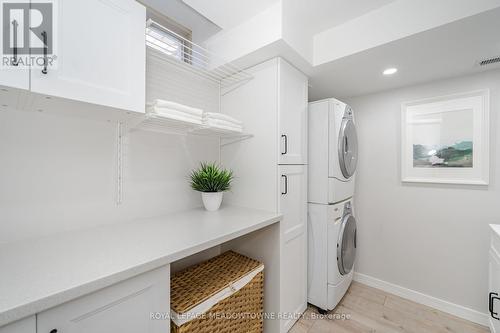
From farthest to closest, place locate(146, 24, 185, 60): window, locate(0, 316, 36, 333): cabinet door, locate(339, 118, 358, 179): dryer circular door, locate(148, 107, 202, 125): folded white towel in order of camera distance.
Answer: locate(339, 118, 358, 179): dryer circular door
locate(146, 24, 185, 60): window
locate(148, 107, 202, 125): folded white towel
locate(0, 316, 36, 333): cabinet door

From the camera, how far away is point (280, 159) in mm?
1567

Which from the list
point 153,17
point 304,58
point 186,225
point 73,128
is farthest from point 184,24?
point 186,225

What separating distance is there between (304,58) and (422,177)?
1632mm

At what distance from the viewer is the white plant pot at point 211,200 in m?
1.60

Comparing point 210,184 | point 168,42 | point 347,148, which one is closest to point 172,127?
point 210,184

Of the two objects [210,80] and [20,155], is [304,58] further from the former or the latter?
[20,155]

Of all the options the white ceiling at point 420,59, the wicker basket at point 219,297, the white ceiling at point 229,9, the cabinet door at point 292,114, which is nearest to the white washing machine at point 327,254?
the cabinet door at point 292,114

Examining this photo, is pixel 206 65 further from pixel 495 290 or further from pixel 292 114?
pixel 495 290

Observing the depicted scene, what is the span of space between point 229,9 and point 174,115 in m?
0.87

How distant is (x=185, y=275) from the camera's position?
52.7 inches

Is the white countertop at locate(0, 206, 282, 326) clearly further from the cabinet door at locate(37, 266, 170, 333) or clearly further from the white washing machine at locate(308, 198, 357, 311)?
the white washing machine at locate(308, 198, 357, 311)

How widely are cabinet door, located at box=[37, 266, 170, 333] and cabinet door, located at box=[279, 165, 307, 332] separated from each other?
921 millimetres

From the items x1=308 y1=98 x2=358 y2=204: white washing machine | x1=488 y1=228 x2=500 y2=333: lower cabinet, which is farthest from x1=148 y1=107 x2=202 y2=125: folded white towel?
x1=488 y1=228 x2=500 y2=333: lower cabinet

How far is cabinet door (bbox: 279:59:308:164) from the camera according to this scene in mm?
1587
